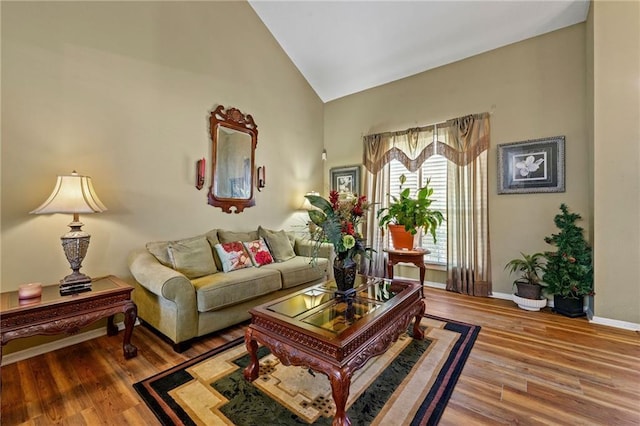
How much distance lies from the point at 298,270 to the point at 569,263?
2.92 meters

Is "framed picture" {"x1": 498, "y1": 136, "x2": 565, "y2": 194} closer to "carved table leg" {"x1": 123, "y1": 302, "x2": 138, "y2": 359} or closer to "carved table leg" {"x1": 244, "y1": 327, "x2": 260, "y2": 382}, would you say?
"carved table leg" {"x1": 244, "y1": 327, "x2": 260, "y2": 382}

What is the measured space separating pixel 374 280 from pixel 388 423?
3.95 feet

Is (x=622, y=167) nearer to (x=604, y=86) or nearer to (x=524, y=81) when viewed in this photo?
(x=604, y=86)

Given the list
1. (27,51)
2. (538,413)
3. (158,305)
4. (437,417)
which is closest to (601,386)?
(538,413)

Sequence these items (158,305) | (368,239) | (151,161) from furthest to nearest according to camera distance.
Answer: (368,239), (151,161), (158,305)

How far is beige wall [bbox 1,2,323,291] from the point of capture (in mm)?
2229

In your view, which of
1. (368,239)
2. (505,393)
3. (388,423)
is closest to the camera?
(388,423)

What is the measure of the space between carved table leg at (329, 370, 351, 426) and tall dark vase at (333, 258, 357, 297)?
0.79m

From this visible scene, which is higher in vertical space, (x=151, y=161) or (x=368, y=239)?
(x=151, y=161)

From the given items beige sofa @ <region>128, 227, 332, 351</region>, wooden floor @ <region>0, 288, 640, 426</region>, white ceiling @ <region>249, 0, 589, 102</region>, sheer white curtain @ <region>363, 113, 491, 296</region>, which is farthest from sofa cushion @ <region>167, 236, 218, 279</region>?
white ceiling @ <region>249, 0, 589, 102</region>

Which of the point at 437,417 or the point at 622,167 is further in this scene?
the point at 622,167

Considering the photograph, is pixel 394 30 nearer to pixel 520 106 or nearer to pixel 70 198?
pixel 520 106

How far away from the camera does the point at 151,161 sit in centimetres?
299

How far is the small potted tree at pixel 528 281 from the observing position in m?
3.11
